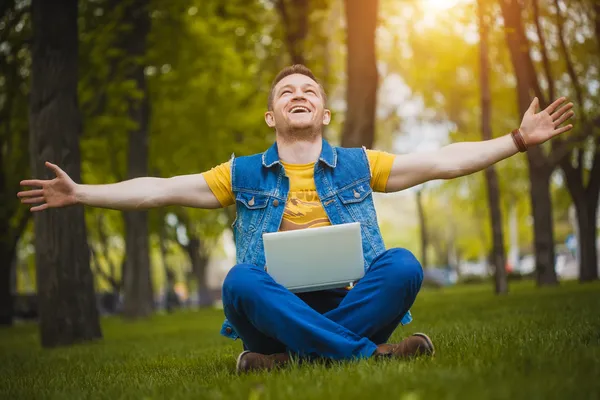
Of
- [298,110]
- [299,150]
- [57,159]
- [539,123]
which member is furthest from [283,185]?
[57,159]

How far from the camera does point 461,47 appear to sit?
931 inches

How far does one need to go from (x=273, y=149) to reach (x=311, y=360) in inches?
56.5

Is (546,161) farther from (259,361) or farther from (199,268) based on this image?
(199,268)

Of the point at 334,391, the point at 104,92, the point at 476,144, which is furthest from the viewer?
the point at 104,92

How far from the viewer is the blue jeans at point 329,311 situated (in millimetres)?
4453

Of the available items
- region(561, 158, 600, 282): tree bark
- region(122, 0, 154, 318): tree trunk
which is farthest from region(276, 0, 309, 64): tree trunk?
region(561, 158, 600, 282): tree bark

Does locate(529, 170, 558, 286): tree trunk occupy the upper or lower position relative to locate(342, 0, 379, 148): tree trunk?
lower

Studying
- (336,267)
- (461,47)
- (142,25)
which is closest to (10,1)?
(142,25)

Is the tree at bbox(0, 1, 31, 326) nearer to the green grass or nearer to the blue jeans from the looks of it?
the green grass

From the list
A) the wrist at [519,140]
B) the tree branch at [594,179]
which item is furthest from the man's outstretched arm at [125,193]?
the tree branch at [594,179]

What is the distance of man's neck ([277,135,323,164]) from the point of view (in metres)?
5.09

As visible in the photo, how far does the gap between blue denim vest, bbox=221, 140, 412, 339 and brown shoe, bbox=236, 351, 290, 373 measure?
1.45ft

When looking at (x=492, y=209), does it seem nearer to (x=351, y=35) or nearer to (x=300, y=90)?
(x=351, y=35)

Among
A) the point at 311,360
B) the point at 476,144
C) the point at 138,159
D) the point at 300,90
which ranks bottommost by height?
the point at 311,360
